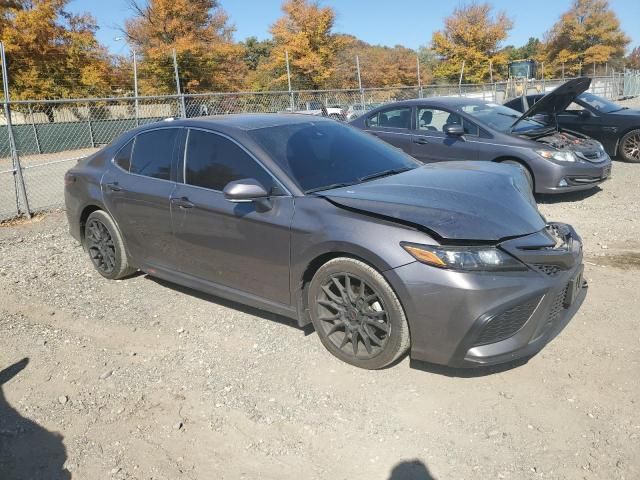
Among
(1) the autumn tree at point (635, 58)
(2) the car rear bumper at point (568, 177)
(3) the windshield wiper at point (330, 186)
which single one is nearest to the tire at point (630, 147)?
(2) the car rear bumper at point (568, 177)

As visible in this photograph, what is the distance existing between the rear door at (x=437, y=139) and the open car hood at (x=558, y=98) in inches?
29.9

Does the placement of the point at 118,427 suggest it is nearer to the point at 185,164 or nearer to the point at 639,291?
the point at 185,164

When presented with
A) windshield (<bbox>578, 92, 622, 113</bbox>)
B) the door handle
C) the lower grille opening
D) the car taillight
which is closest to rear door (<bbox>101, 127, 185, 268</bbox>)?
the door handle

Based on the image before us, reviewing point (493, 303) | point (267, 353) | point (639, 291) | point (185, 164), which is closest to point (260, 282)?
point (267, 353)

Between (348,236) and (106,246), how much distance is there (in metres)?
2.86

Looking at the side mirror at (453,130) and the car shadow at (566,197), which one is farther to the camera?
the car shadow at (566,197)

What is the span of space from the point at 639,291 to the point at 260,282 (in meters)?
2.97

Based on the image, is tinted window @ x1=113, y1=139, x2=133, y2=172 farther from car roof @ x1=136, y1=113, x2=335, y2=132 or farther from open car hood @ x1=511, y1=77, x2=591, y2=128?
open car hood @ x1=511, y1=77, x2=591, y2=128

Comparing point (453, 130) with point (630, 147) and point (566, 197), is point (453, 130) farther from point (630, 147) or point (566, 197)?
point (630, 147)

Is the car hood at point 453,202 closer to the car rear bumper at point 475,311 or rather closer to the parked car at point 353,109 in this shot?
the car rear bumper at point 475,311

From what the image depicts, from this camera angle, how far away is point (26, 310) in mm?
4734

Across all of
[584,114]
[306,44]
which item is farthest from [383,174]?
[306,44]

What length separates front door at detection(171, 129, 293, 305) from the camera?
11.7 ft

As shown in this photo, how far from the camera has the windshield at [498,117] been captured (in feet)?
26.1
